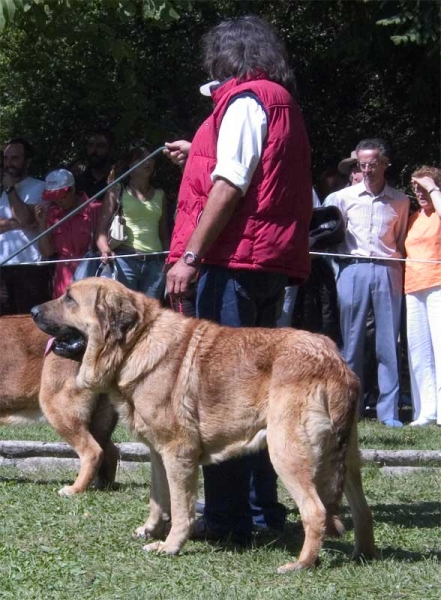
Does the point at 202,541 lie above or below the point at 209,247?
below

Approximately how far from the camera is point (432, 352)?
9.72 metres

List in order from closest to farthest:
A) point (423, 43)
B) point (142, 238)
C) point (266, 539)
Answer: point (266, 539) → point (142, 238) → point (423, 43)

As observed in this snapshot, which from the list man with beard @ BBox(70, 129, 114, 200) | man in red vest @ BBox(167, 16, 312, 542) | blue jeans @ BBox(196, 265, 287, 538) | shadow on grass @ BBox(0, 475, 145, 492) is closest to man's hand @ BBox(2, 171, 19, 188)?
man with beard @ BBox(70, 129, 114, 200)

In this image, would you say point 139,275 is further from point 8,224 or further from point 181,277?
point 181,277

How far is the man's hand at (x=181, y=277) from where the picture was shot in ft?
16.0

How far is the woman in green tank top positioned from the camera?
368 inches

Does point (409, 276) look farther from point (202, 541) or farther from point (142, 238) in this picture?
point (202, 541)

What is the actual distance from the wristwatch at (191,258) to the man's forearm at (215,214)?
17 mm

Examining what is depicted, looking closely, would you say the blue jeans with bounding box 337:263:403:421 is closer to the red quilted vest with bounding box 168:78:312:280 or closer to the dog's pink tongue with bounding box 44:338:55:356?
the dog's pink tongue with bounding box 44:338:55:356

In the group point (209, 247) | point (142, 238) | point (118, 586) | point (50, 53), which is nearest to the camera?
point (118, 586)

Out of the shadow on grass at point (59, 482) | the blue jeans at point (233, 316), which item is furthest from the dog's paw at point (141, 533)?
the shadow on grass at point (59, 482)

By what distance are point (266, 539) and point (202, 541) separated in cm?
34

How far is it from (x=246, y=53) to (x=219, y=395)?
1.67m

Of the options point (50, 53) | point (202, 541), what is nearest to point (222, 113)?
point (202, 541)
